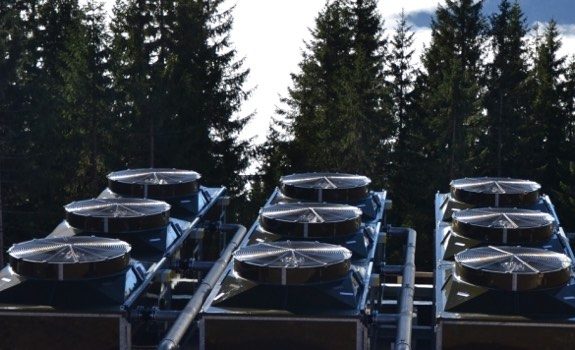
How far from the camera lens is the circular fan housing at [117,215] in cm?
4003

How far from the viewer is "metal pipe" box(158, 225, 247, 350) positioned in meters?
31.9

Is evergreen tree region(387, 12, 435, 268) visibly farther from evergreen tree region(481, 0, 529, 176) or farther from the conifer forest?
evergreen tree region(481, 0, 529, 176)

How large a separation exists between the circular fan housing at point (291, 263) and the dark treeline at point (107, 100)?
27.4 m

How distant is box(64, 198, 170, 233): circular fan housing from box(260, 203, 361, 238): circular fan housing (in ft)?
12.9

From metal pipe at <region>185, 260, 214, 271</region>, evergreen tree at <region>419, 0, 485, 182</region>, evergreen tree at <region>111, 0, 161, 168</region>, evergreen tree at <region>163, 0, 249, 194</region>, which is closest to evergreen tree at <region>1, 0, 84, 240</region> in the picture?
evergreen tree at <region>111, 0, 161, 168</region>

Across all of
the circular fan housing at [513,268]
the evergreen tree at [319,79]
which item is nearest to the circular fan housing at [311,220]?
the circular fan housing at [513,268]

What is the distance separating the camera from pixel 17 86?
5950cm

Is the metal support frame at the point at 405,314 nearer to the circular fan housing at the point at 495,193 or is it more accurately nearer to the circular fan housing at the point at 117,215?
the circular fan housing at the point at 495,193

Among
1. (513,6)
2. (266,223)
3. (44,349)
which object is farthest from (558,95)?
(44,349)

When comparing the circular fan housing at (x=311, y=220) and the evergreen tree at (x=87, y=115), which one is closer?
the circular fan housing at (x=311, y=220)

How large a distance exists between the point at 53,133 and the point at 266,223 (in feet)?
84.0

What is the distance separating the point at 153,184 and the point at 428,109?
1120 inches

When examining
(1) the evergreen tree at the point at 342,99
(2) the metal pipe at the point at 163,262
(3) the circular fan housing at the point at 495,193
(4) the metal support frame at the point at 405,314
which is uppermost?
(1) the evergreen tree at the point at 342,99

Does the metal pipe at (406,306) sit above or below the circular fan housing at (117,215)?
below
